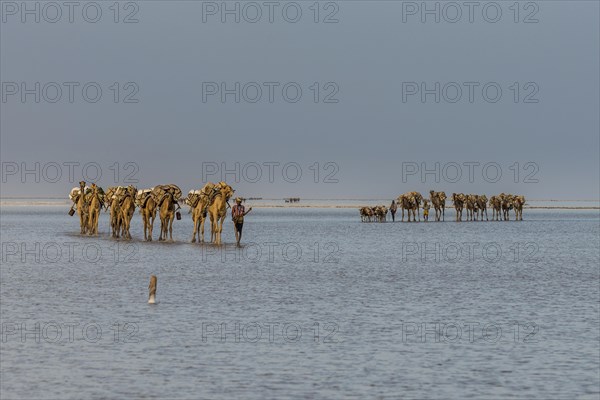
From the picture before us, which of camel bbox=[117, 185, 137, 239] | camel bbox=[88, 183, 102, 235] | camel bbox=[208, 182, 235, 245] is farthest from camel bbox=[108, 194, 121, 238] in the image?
camel bbox=[208, 182, 235, 245]

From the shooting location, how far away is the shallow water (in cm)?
1609

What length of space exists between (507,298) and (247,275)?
11.0 meters

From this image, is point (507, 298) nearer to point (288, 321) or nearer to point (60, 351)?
point (288, 321)

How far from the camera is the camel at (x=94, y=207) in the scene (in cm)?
6266

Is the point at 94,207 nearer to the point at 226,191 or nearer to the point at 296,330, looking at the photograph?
the point at 226,191

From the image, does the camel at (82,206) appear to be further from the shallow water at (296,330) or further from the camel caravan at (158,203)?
the shallow water at (296,330)

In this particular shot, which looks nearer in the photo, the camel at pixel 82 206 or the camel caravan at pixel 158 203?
the camel caravan at pixel 158 203

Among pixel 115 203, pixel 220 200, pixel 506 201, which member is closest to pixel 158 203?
pixel 220 200

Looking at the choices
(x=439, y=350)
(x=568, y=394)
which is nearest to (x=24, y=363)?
(x=439, y=350)

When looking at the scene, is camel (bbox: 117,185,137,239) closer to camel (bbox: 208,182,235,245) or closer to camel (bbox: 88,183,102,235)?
camel (bbox: 88,183,102,235)

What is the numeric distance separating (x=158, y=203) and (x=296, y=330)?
30.7 m

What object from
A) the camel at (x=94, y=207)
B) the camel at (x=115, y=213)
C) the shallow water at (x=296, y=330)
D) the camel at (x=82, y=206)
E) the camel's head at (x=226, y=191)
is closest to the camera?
the shallow water at (x=296, y=330)

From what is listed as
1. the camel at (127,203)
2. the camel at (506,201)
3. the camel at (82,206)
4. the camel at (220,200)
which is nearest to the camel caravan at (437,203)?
the camel at (506,201)

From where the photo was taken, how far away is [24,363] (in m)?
17.6
